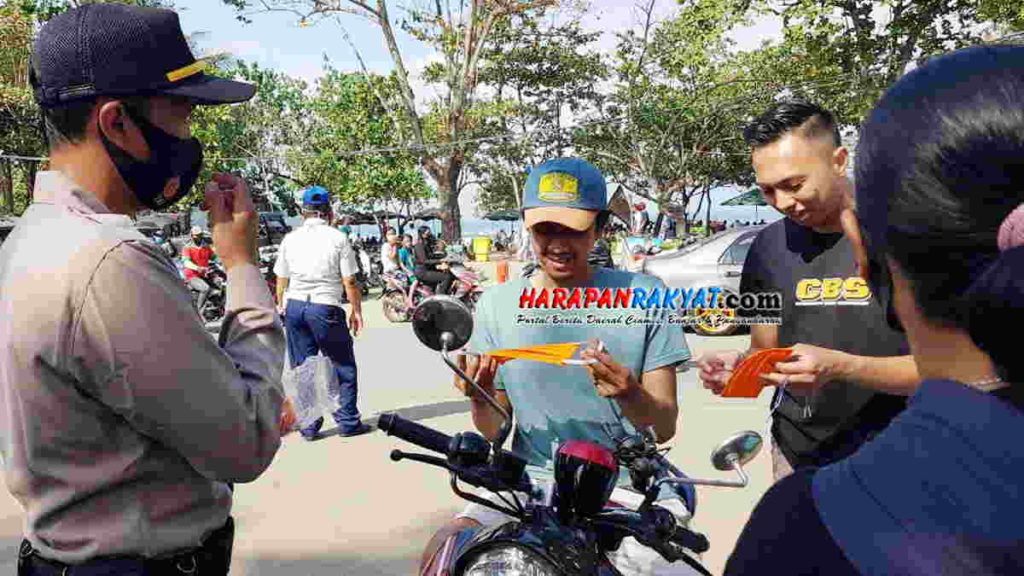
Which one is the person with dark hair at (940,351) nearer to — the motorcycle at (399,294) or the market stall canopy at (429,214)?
the motorcycle at (399,294)

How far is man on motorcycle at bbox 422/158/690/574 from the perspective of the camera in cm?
207

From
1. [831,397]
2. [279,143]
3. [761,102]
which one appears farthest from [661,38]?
[831,397]

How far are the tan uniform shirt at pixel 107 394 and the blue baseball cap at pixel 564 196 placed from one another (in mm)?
1099

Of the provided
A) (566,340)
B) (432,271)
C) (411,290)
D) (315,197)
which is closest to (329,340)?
(315,197)

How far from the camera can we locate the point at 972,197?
728 mm

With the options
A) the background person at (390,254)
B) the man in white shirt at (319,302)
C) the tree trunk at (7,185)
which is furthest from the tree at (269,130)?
the man in white shirt at (319,302)

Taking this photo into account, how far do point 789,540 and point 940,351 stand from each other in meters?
0.25

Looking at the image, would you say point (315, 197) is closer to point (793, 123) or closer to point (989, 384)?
point (793, 123)

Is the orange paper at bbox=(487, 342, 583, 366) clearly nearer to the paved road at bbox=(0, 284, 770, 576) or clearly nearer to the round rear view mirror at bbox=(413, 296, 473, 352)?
the round rear view mirror at bbox=(413, 296, 473, 352)

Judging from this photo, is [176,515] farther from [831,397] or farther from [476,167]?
[476,167]

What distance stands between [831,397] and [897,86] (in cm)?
152

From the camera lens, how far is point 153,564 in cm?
135

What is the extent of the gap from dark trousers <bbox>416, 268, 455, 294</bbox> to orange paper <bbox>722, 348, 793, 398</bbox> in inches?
424

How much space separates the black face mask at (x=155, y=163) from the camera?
A: 4.71 feet
